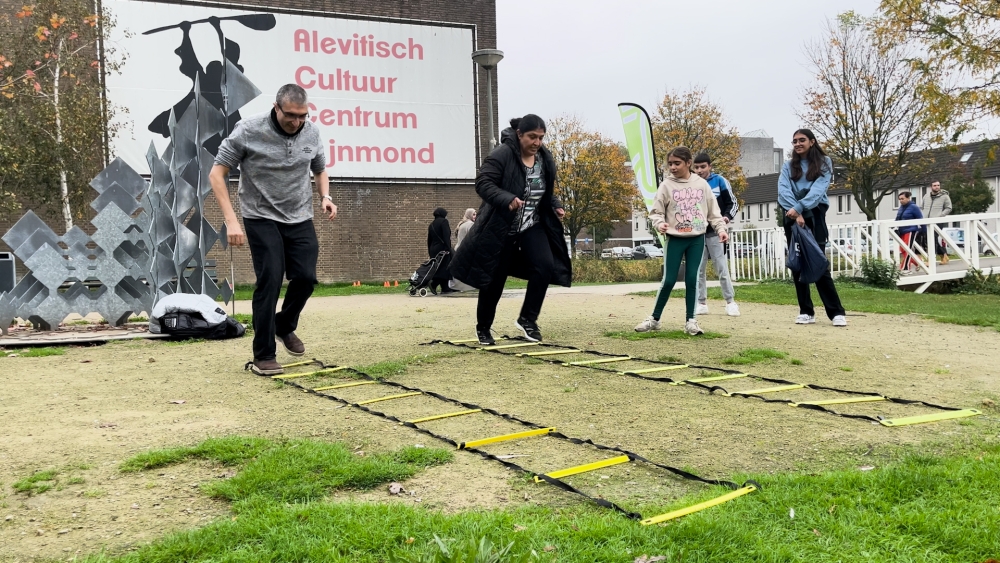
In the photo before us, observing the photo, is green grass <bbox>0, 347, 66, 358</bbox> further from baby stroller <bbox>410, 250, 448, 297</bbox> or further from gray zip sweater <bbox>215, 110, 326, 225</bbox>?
baby stroller <bbox>410, 250, 448, 297</bbox>

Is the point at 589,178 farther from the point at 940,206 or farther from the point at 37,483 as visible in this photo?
the point at 37,483

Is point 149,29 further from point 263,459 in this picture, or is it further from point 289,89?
point 263,459

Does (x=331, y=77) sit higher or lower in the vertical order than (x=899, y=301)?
higher

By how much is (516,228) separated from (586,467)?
368 cm

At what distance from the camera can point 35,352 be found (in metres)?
6.92

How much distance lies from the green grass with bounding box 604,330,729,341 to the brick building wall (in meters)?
17.3

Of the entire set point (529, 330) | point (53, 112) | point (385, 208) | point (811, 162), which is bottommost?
point (529, 330)

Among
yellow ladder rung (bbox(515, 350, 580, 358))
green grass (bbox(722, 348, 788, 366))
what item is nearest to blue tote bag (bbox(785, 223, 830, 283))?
green grass (bbox(722, 348, 788, 366))

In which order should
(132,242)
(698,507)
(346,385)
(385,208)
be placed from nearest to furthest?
1. (698,507)
2. (346,385)
3. (132,242)
4. (385,208)

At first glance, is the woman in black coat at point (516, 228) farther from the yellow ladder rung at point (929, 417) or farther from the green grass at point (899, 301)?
the green grass at point (899, 301)

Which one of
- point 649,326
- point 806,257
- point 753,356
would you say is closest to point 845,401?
point 753,356

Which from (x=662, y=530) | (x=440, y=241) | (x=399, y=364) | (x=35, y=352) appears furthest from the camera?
(x=440, y=241)

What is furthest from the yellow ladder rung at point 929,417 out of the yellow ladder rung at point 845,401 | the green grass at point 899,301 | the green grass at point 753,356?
the green grass at point 899,301

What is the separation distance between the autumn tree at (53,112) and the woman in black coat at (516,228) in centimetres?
1641
